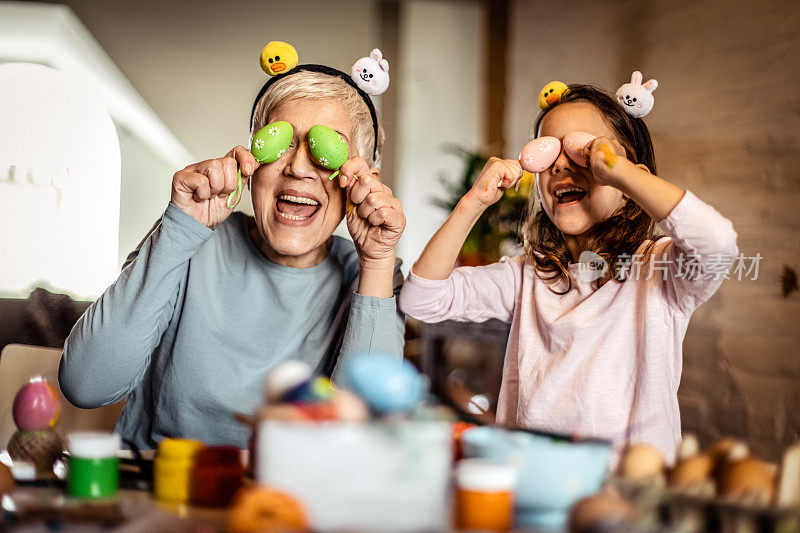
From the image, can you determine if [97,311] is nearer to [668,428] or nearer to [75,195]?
[668,428]

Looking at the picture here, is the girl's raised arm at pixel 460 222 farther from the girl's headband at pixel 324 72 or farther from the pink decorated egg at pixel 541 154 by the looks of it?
the girl's headband at pixel 324 72

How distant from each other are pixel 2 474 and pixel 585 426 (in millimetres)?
906

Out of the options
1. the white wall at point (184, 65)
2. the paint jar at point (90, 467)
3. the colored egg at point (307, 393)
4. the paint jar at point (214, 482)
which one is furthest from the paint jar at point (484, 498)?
the white wall at point (184, 65)

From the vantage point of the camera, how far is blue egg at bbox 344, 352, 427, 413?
58 cm

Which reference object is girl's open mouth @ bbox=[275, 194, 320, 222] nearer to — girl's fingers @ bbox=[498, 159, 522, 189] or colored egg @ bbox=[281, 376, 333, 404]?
girl's fingers @ bbox=[498, 159, 522, 189]

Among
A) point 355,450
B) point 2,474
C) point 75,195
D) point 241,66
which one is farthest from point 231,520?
point 241,66

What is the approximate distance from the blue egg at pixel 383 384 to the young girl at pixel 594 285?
0.66 metres

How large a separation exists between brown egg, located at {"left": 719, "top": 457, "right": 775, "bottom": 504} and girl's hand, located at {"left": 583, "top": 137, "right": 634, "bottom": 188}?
580 millimetres

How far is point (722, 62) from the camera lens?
2.12 metres

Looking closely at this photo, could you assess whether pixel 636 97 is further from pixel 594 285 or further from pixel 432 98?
pixel 432 98

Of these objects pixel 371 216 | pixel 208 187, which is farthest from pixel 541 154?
pixel 208 187

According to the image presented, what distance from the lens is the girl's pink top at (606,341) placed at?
46.9 inches

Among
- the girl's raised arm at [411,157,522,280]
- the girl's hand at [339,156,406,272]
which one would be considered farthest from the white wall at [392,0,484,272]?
the girl's hand at [339,156,406,272]

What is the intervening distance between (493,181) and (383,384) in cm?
82
